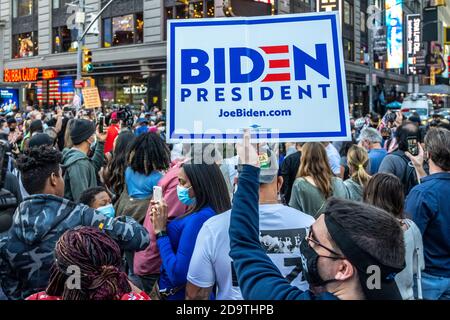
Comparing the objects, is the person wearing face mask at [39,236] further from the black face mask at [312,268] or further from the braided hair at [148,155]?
the braided hair at [148,155]

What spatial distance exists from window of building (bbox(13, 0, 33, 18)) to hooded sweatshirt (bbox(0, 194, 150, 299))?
38.5 m

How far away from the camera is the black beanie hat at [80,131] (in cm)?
625

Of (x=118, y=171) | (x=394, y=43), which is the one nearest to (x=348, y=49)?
(x=394, y=43)

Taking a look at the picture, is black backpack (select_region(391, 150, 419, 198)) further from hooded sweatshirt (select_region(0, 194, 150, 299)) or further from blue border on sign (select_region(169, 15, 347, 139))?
hooded sweatshirt (select_region(0, 194, 150, 299))

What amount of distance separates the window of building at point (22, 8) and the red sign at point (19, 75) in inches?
168

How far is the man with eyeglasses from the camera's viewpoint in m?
1.89

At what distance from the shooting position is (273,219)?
2.94m

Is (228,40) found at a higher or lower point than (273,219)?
higher

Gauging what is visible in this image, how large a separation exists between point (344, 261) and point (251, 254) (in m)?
0.48

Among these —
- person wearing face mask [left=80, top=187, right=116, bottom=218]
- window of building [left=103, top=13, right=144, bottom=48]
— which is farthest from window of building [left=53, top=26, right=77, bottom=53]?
person wearing face mask [left=80, top=187, right=116, bottom=218]

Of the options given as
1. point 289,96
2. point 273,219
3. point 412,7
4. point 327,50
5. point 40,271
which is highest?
point 412,7

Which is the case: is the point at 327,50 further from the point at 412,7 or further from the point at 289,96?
the point at 412,7
